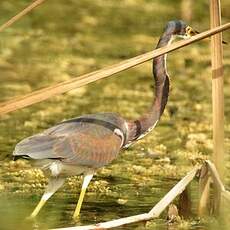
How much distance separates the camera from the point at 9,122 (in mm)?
8078

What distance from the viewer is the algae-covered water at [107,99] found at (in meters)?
6.00

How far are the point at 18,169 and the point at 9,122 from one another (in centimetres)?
137

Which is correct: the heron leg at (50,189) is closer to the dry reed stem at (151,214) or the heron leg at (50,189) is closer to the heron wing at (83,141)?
the heron wing at (83,141)

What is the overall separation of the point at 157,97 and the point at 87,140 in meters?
A: 0.56

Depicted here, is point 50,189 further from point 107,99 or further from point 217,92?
point 107,99

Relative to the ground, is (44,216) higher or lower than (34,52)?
lower

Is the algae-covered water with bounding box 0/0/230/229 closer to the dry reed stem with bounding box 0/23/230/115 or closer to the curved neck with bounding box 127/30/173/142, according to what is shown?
the curved neck with bounding box 127/30/173/142

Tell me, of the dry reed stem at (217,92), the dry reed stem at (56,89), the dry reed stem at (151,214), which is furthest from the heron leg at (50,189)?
the dry reed stem at (56,89)

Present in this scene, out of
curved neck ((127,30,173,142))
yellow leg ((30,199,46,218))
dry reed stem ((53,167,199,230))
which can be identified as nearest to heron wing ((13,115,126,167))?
curved neck ((127,30,173,142))

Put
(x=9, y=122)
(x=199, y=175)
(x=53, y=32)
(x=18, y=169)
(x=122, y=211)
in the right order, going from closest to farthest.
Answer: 1. (x=199, y=175)
2. (x=122, y=211)
3. (x=18, y=169)
4. (x=9, y=122)
5. (x=53, y=32)

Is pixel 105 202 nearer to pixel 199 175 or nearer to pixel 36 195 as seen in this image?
pixel 36 195

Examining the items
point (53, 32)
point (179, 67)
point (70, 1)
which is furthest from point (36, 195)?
point (70, 1)

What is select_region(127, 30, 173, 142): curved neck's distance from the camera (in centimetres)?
591

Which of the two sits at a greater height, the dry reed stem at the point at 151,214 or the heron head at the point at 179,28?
the heron head at the point at 179,28
